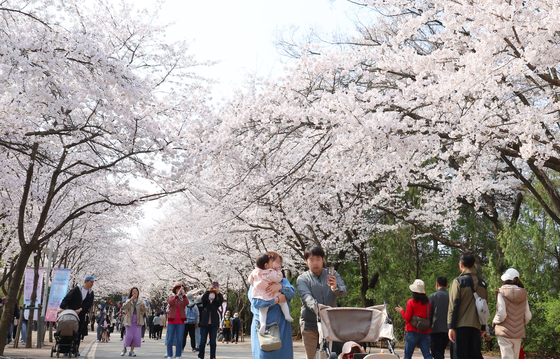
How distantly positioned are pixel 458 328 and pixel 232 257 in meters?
20.6

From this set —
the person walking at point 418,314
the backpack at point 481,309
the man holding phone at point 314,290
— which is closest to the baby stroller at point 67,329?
the person walking at point 418,314

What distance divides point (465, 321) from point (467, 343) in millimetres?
327

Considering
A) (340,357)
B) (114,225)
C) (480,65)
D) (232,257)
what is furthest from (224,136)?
(114,225)

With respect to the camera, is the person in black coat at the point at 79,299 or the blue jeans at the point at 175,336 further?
the blue jeans at the point at 175,336

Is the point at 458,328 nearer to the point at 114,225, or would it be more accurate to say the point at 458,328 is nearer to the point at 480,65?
the point at 480,65

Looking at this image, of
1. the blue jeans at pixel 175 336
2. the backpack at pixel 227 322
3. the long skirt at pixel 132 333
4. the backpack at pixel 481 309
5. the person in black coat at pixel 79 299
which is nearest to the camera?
the backpack at pixel 481 309

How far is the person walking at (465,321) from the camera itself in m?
7.15

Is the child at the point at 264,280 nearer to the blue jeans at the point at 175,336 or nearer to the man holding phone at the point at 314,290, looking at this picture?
the man holding phone at the point at 314,290

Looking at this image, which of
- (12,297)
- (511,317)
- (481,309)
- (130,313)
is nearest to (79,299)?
(12,297)

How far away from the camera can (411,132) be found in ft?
31.8

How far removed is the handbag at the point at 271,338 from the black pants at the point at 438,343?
4.43 meters

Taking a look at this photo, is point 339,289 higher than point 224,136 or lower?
lower

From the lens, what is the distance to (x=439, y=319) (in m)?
9.12

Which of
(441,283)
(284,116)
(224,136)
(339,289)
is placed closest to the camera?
(339,289)
